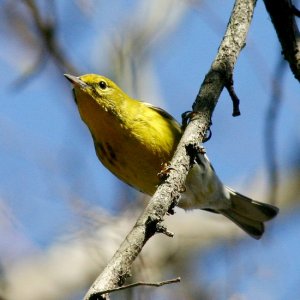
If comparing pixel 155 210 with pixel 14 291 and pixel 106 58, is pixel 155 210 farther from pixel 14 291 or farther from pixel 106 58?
pixel 106 58

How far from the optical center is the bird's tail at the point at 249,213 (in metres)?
6.24

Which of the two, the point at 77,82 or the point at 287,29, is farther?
the point at 77,82

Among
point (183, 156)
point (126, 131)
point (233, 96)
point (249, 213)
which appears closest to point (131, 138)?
point (126, 131)

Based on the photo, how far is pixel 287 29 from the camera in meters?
3.55

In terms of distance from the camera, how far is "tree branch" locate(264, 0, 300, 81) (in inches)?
139

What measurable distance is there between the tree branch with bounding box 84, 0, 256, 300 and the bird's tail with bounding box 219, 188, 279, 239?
9.10 ft

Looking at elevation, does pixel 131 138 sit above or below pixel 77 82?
below

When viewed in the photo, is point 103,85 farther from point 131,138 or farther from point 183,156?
point 183,156

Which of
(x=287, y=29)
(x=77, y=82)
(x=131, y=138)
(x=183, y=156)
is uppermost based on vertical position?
(x=287, y=29)

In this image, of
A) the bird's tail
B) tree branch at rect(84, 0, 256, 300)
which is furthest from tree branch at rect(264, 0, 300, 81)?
the bird's tail

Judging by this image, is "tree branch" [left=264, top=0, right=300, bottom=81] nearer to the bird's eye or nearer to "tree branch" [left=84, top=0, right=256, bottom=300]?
"tree branch" [left=84, top=0, right=256, bottom=300]

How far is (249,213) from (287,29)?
305cm

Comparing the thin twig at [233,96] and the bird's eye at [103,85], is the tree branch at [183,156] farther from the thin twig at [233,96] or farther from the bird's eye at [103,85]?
the bird's eye at [103,85]

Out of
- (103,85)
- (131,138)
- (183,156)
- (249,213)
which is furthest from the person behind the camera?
(249,213)
